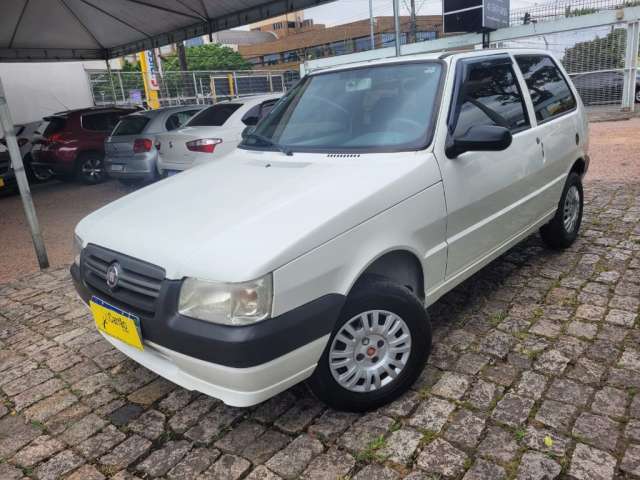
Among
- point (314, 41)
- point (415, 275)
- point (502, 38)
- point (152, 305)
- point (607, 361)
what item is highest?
point (314, 41)

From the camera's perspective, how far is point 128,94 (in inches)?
674

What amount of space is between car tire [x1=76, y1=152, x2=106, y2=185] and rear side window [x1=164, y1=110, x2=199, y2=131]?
9.30ft

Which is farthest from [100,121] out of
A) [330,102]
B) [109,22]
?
[330,102]

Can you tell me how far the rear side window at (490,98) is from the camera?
125 inches

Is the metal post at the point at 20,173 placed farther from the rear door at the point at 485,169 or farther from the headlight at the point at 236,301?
the rear door at the point at 485,169

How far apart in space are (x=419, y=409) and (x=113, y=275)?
171cm

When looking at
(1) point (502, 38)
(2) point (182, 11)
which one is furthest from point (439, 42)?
(2) point (182, 11)

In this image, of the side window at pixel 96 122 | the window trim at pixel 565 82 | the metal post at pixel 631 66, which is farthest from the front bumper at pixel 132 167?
the metal post at pixel 631 66

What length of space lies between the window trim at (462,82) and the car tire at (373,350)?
106 cm

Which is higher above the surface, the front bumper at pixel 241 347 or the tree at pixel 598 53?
the tree at pixel 598 53

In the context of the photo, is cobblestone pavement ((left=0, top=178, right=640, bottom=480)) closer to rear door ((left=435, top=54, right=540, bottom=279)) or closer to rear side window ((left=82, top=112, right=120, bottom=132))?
rear door ((left=435, top=54, right=540, bottom=279))

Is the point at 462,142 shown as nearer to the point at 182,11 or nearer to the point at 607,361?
the point at 607,361

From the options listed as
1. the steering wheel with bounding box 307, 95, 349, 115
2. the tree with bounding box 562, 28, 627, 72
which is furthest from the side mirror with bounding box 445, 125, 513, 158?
the tree with bounding box 562, 28, 627, 72

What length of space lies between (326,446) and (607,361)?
1.76 m
